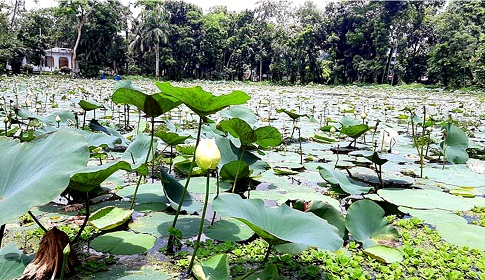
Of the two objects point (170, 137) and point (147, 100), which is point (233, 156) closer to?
point (170, 137)

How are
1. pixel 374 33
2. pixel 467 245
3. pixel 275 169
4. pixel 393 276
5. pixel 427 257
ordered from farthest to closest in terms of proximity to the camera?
pixel 374 33, pixel 275 169, pixel 467 245, pixel 427 257, pixel 393 276

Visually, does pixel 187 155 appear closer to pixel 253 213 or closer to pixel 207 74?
pixel 253 213

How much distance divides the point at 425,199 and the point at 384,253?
75 cm

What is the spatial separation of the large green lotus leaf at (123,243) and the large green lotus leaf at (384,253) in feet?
2.61

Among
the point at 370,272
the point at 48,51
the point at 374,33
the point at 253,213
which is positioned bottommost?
the point at 370,272

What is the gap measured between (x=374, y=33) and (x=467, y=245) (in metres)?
26.2

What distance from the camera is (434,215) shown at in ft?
5.77

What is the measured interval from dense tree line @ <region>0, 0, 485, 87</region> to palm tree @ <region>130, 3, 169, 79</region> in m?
0.07

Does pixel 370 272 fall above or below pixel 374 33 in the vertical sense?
below

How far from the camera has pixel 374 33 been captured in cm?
2511

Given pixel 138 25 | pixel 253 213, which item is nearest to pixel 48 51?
pixel 138 25

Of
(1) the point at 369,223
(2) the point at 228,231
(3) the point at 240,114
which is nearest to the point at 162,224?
(2) the point at 228,231

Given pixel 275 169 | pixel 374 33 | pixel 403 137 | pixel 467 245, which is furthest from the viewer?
pixel 374 33

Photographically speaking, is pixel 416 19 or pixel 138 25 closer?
pixel 416 19
